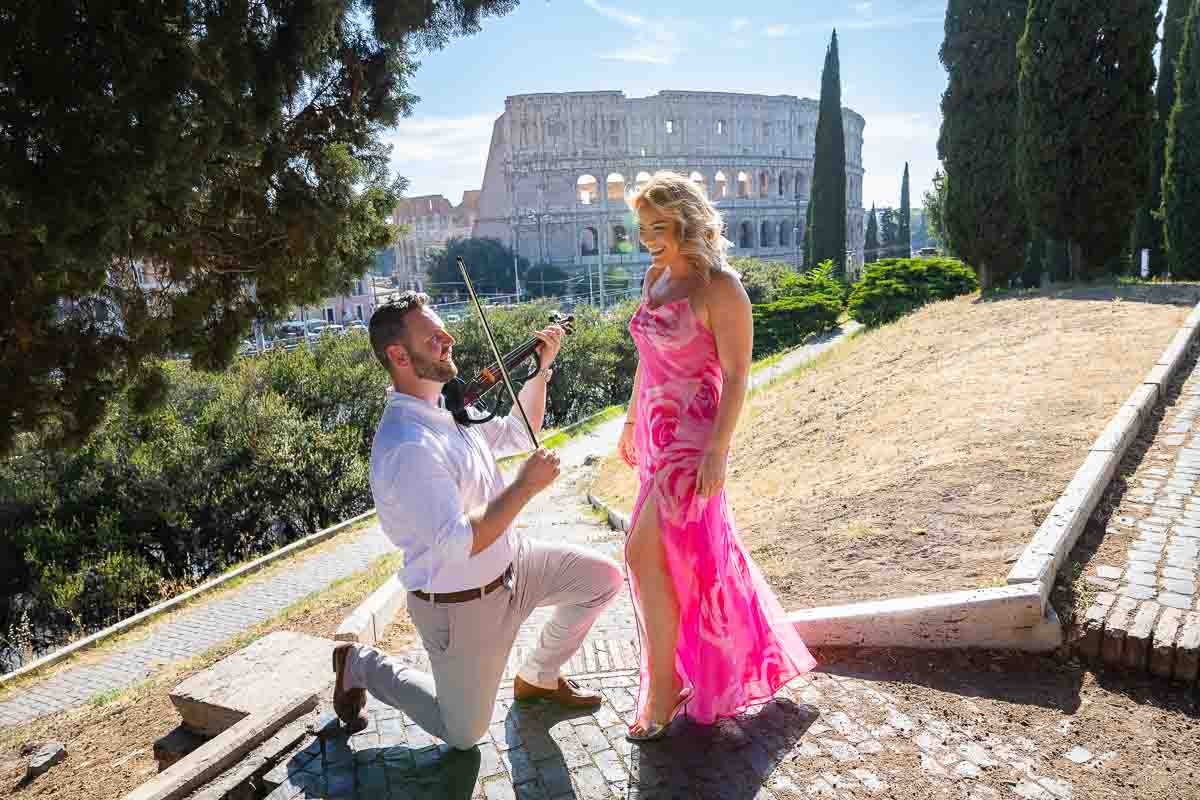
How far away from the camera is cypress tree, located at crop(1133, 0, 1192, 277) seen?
22797 millimetres

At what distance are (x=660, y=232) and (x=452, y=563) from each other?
1328mm

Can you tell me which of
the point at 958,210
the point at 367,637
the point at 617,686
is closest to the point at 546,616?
the point at 367,637

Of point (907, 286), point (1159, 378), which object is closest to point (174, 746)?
point (1159, 378)

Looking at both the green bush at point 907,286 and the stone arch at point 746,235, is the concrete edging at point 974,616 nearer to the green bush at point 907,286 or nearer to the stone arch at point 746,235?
the green bush at point 907,286

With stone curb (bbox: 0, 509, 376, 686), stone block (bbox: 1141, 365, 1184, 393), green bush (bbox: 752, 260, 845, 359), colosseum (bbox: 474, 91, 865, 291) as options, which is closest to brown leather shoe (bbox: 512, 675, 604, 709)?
stone block (bbox: 1141, 365, 1184, 393)

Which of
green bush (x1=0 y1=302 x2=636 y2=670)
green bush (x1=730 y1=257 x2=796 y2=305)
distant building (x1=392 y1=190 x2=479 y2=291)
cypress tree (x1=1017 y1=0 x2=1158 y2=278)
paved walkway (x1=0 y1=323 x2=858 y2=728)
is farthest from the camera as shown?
distant building (x1=392 y1=190 x2=479 y2=291)

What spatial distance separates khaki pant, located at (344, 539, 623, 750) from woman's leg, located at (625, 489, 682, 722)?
0.30m

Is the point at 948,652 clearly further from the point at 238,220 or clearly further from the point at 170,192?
the point at 238,220

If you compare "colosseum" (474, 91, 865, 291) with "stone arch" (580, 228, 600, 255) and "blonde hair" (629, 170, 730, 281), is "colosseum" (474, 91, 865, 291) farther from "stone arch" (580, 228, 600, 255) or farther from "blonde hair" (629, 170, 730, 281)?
"blonde hair" (629, 170, 730, 281)

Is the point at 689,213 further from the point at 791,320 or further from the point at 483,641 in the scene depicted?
the point at 791,320

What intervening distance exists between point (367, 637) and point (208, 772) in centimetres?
135

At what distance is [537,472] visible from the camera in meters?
2.61

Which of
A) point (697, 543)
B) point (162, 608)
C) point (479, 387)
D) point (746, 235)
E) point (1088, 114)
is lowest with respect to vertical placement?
point (162, 608)

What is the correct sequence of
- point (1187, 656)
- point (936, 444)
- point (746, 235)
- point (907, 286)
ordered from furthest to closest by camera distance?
point (746, 235), point (907, 286), point (936, 444), point (1187, 656)
